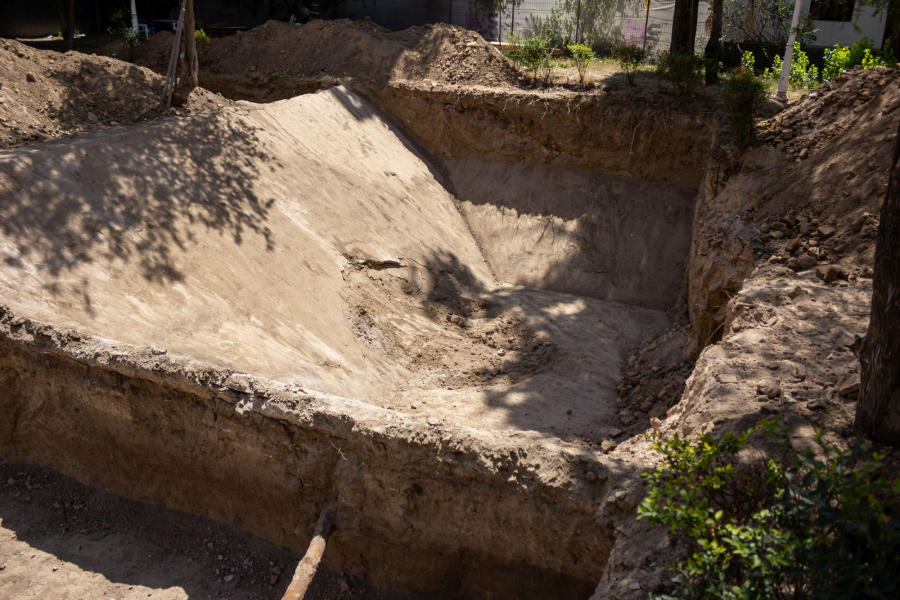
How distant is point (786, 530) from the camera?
2.65 m

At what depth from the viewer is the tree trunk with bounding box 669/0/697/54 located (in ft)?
39.3

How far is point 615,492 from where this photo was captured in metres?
3.73

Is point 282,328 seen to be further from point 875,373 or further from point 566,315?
point 875,373

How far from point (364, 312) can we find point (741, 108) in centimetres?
563

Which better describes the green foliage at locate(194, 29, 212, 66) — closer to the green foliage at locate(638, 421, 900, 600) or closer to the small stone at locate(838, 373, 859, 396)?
the small stone at locate(838, 373, 859, 396)

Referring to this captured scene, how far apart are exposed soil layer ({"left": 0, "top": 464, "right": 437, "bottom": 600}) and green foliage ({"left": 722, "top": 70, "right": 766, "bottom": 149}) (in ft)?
23.8

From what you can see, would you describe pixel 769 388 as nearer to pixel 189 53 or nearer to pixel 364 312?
pixel 364 312

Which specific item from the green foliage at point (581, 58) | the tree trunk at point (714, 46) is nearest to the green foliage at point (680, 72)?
the tree trunk at point (714, 46)

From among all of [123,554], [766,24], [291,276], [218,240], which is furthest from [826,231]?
[766,24]

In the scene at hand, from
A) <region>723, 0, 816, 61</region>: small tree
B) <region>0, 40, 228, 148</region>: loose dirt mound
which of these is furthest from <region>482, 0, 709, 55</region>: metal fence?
<region>0, 40, 228, 148</region>: loose dirt mound

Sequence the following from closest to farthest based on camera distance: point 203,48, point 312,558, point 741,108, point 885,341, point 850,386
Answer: point 885,341 → point 312,558 → point 850,386 → point 741,108 → point 203,48

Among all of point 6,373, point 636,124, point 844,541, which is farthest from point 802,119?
point 6,373

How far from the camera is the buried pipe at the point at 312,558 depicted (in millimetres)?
3732

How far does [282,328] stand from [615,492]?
4.09m
